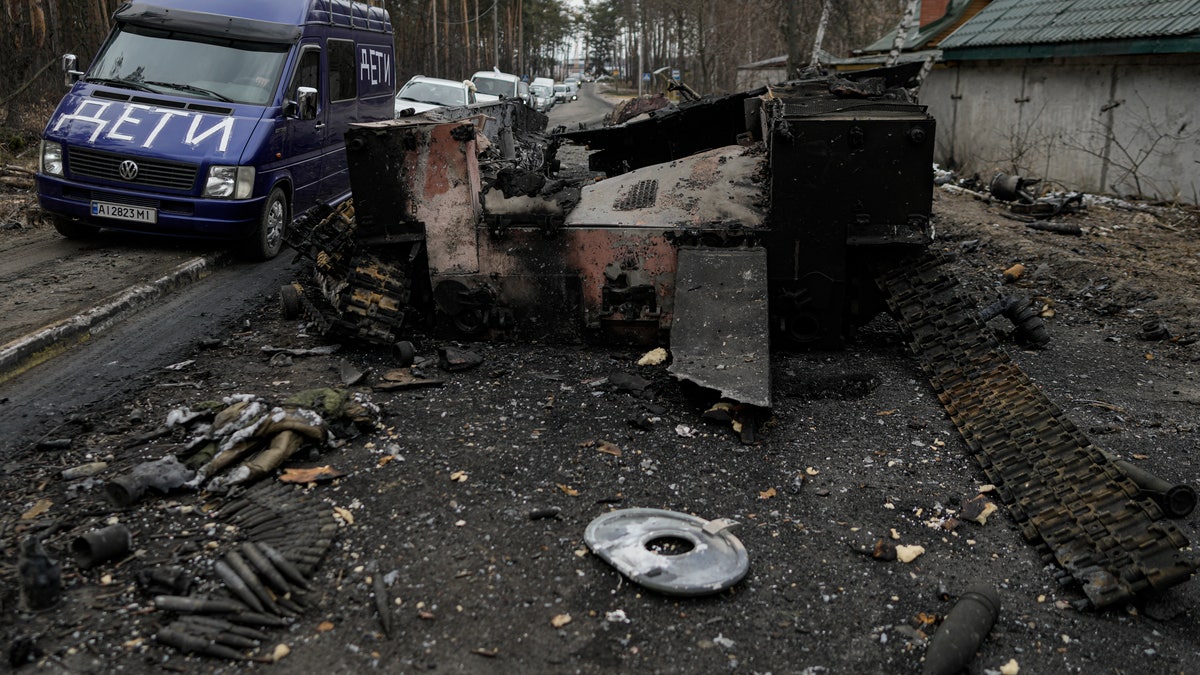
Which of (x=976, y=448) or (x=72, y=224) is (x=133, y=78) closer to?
(x=72, y=224)

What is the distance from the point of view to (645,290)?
6.22 meters

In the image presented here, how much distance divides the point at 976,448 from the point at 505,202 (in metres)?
3.45

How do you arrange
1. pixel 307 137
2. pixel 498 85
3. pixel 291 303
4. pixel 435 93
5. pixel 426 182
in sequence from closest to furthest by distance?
pixel 426 182 < pixel 291 303 < pixel 307 137 < pixel 435 93 < pixel 498 85

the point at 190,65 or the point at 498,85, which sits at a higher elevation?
the point at 498,85

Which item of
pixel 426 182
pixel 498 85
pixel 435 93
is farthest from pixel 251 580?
pixel 498 85

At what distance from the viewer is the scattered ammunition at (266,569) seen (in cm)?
347

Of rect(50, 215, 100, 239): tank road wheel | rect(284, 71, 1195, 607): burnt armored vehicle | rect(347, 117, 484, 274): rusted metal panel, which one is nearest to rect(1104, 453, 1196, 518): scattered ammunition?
rect(284, 71, 1195, 607): burnt armored vehicle

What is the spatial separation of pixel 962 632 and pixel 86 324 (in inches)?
240

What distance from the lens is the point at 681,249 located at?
6133 millimetres

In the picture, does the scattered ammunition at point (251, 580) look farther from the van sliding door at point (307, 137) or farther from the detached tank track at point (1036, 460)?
the van sliding door at point (307, 137)

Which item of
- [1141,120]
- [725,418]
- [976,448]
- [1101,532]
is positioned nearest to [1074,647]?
[1101,532]

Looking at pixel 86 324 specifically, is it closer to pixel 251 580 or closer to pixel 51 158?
pixel 51 158

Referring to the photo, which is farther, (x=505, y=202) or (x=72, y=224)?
(x=72, y=224)

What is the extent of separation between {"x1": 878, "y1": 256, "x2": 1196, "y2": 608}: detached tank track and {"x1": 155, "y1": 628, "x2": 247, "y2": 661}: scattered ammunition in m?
3.32
